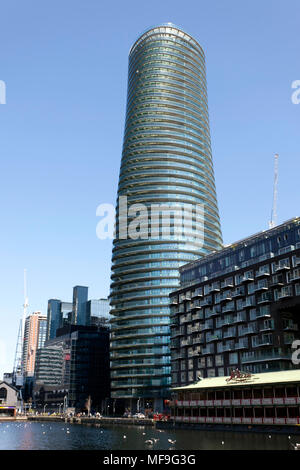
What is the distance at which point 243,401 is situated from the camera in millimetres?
110500

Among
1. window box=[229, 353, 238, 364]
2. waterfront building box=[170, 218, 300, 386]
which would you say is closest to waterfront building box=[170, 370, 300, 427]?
waterfront building box=[170, 218, 300, 386]

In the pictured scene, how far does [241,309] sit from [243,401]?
36436 mm

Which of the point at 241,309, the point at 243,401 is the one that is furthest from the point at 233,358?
the point at 243,401

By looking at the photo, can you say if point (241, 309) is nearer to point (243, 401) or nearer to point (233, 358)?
point (233, 358)

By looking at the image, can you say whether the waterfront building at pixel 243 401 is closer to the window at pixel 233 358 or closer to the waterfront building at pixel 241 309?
the waterfront building at pixel 241 309

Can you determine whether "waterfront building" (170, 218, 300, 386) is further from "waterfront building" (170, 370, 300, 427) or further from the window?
"waterfront building" (170, 370, 300, 427)

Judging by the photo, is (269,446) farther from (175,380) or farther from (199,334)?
(175,380)

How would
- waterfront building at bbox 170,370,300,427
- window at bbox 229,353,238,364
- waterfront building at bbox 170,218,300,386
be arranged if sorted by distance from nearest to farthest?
1. waterfront building at bbox 170,370,300,427
2. waterfront building at bbox 170,218,300,386
3. window at bbox 229,353,238,364

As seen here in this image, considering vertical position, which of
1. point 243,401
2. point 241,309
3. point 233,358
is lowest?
point 243,401

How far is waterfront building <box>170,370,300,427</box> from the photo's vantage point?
101 m

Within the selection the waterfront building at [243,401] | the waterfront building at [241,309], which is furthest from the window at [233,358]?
the waterfront building at [243,401]

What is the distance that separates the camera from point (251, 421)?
108 meters

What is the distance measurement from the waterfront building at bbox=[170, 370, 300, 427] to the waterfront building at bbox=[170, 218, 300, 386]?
613 inches

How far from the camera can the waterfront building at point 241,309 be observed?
129 metres
